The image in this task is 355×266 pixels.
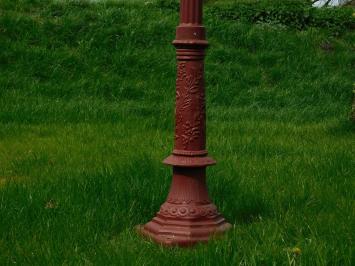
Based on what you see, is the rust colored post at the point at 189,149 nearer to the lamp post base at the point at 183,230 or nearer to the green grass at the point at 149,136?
the lamp post base at the point at 183,230

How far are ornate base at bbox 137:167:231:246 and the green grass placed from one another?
0.11 m

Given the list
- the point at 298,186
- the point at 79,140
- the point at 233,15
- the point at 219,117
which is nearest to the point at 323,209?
the point at 298,186

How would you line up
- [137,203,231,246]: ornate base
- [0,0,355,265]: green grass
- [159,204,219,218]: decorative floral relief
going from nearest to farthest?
[0,0,355,265]: green grass < [137,203,231,246]: ornate base < [159,204,219,218]: decorative floral relief

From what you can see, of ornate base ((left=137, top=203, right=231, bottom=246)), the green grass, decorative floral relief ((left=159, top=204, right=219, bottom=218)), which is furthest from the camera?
decorative floral relief ((left=159, top=204, right=219, bottom=218))

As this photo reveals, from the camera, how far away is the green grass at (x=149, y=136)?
3.40m

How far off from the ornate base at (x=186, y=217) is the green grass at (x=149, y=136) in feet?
0.37

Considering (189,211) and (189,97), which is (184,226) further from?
(189,97)

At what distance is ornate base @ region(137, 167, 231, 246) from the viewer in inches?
139

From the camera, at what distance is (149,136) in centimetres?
737

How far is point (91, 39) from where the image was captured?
1220cm

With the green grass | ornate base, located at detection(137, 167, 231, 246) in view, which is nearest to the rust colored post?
ornate base, located at detection(137, 167, 231, 246)

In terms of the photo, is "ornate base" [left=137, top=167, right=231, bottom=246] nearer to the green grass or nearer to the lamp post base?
the lamp post base

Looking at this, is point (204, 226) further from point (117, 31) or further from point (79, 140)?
point (117, 31)

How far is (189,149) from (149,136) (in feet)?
12.2
